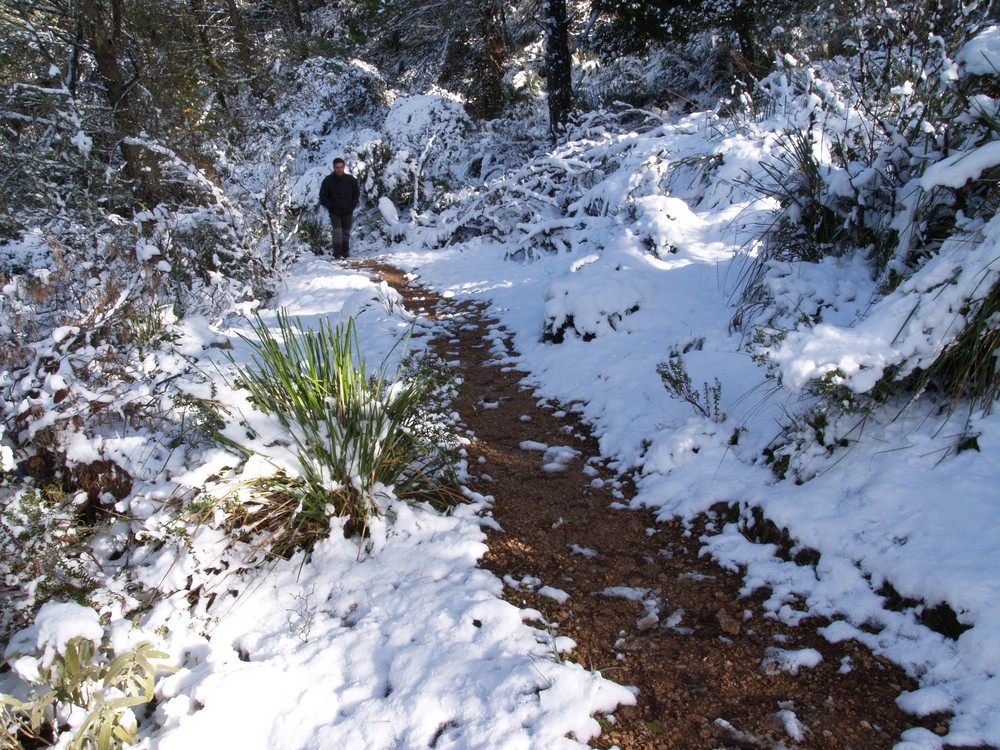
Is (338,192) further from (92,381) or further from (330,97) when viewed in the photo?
(330,97)

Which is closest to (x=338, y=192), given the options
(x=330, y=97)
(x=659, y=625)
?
(x=330, y=97)

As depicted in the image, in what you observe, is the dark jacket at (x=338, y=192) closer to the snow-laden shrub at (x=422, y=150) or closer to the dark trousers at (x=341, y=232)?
the dark trousers at (x=341, y=232)

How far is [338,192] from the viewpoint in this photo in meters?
9.74

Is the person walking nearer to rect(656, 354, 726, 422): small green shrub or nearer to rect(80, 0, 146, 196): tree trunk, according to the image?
rect(80, 0, 146, 196): tree trunk

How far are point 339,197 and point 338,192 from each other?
0.29 ft

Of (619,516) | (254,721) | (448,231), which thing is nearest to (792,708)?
(619,516)

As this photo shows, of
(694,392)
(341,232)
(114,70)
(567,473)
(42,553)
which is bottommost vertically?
(567,473)

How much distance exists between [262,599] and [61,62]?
337 inches

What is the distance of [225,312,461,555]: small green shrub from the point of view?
2791 millimetres

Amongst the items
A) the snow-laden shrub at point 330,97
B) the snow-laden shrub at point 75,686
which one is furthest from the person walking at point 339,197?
the snow-laden shrub at point 75,686

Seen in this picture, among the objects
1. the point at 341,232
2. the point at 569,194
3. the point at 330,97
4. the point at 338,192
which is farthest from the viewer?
the point at 330,97

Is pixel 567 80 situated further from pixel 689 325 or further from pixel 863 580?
pixel 863 580

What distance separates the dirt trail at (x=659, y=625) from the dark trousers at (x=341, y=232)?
748 cm

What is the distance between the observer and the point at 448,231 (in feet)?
34.5
